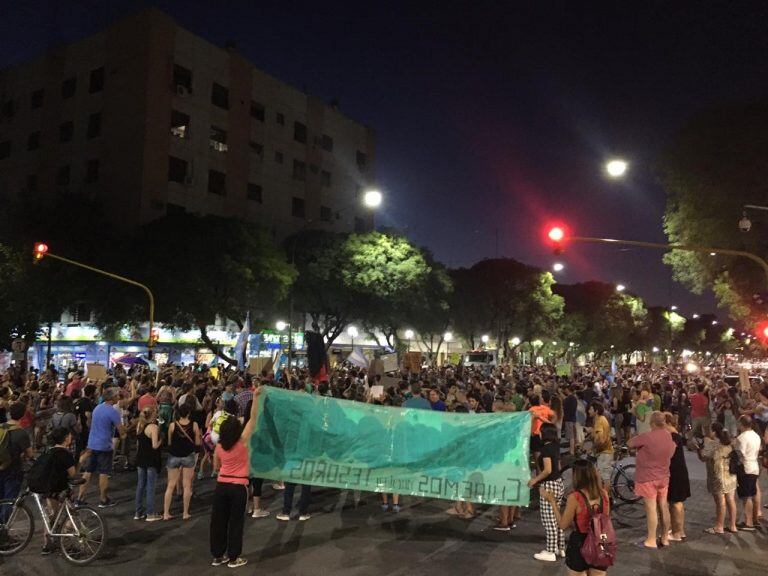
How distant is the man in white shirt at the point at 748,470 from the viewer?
9.33m

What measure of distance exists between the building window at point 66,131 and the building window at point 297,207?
55.6 ft

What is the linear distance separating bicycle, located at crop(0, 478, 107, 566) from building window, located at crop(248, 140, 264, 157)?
4157 cm

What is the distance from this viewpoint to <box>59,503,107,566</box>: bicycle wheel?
24.7ft

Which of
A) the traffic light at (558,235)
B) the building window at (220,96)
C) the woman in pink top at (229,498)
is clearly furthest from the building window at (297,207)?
the woman in pink top at (229,498)

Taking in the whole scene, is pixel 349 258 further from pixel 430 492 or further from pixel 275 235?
pixel 430 492

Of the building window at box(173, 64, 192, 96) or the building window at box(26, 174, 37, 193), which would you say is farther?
the building window at box(26, 174, 37, 193)

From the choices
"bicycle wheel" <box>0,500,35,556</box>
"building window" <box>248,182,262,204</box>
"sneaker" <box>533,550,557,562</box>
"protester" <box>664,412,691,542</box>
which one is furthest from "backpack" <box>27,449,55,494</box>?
"building window" <box>248,182,262,204</box>

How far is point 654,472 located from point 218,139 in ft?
136

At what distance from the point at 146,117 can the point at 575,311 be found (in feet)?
201

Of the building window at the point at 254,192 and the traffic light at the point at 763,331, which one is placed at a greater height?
the building window at the point at 254,192

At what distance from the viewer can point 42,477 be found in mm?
7438

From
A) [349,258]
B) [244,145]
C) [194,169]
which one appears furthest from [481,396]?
[244,145]

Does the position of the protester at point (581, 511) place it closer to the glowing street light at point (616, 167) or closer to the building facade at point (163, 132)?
the glowing street light at point (616, 167)

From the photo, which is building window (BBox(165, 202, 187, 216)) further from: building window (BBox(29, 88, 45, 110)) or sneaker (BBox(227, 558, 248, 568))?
sneaker (BBox(227, 558, 248, 568))
